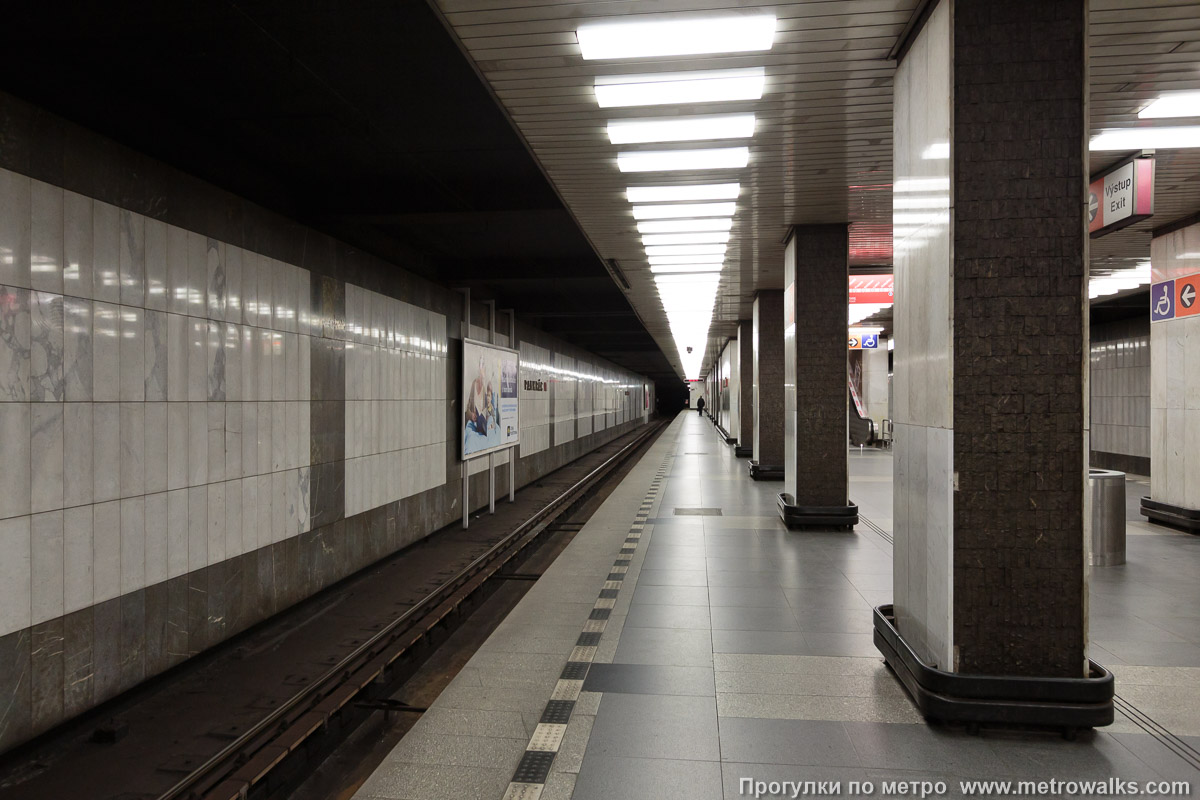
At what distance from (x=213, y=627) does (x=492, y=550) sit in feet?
12.6

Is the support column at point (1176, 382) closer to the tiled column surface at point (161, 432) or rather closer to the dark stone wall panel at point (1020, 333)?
the dark stone wall panel at point (1020, 333)

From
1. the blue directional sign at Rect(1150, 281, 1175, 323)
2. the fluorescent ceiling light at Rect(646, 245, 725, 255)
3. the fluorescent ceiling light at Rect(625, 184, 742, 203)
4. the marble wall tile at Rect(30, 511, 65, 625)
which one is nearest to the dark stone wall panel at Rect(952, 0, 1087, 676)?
the fluorescent ceiling light at Rect(625, 184, 742, 203)

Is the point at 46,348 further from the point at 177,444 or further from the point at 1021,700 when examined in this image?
the point at 1021,700

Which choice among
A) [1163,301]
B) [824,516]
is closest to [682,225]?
[824,516]

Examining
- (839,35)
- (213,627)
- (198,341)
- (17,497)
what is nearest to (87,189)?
(198,341)

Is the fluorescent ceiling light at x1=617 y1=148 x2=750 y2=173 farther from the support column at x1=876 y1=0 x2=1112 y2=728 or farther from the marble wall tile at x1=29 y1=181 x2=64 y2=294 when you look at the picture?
the marble wall tile at x1=29 y1=181 x2=64 y2=294

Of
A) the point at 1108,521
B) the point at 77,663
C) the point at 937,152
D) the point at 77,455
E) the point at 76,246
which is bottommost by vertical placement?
the point at 77,663

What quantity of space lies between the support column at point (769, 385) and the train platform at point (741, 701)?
647 centimetres

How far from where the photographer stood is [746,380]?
18766 mm

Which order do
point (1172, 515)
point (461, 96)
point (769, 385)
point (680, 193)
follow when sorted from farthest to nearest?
point (769, 385)
point (1172, 515)
point (680, 193)
point (461, 96)

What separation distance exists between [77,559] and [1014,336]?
198 inches

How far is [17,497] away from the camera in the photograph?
11.2 ft

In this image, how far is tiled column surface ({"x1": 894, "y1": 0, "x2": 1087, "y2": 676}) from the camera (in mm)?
3127

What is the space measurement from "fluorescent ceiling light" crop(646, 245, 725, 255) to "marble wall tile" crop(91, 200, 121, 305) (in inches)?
233
